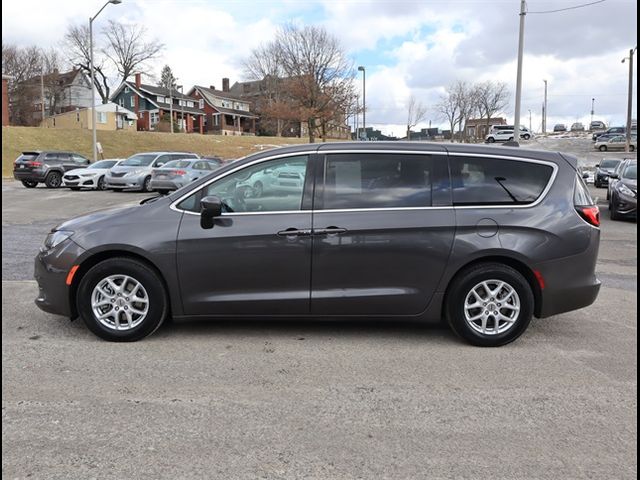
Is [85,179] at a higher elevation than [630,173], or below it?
below

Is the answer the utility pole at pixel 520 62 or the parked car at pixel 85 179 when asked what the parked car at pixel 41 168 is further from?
the utility pole at pixel 520 62

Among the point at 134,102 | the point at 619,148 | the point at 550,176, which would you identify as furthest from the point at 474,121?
the point at 550,176

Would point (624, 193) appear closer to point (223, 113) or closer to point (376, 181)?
point (376, 181)

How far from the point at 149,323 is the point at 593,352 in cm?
384

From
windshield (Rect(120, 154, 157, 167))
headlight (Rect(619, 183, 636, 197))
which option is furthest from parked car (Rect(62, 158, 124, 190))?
headlight (Rect(619, 183, 636, 197))

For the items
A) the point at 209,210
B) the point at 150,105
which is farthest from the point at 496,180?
the point at 150,105

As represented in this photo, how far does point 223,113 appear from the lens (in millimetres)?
84938

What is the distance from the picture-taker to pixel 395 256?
186 inches

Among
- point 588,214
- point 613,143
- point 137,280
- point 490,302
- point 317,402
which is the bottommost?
point 317,402

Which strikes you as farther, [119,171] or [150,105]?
[150,105]

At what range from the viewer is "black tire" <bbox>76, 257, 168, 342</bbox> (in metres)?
4.73

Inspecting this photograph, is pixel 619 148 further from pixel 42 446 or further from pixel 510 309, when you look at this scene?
Result: pixel 42 446

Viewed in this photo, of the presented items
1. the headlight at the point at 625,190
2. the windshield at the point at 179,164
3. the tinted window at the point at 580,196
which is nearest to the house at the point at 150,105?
the windshield at the point at 179,164

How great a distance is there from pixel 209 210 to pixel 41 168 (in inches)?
893
